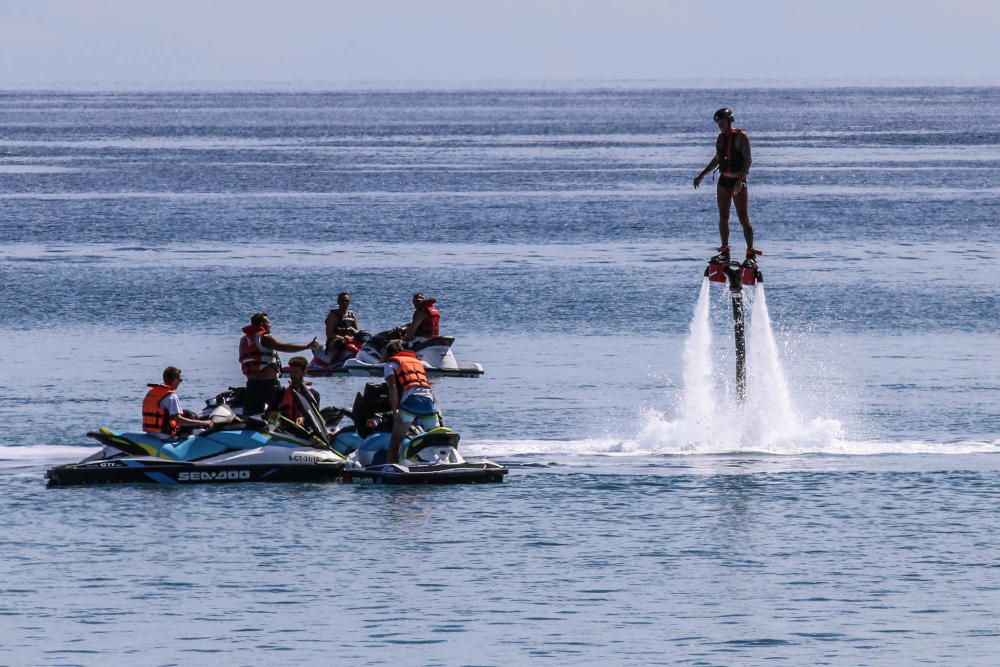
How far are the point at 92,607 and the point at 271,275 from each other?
142 ft

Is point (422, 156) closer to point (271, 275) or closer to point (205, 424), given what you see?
point (271, 275)

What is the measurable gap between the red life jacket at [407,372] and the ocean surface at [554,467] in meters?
1.73

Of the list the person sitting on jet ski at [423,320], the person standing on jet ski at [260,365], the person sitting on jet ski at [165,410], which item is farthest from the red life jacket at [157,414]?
the person sitting on jet ski at [423,320]

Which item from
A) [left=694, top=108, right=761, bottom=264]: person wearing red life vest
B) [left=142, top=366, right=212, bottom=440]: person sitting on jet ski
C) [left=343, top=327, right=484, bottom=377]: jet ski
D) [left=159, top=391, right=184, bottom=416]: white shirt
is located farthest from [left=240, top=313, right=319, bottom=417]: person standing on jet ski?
[left=343, top=327, right=484, bottom=377]: jet ski

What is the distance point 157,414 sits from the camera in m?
29.8

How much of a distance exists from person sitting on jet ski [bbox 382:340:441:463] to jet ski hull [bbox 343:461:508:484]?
0.60 meters

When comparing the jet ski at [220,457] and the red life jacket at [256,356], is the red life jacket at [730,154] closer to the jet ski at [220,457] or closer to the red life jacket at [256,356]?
the jet ski at [220,457]

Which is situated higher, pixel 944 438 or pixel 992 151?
pixel 992 151

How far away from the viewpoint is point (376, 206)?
100312mm

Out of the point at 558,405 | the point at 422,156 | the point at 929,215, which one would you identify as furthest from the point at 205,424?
the point at 422,156

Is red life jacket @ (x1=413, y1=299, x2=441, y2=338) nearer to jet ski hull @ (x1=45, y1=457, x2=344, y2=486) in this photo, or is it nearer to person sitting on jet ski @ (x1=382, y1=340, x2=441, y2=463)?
jet ski hull @ (x1=45, y1=457, x2=344, y2=486)

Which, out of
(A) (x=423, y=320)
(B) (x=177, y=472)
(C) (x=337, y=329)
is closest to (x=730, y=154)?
(B) (x=177, y=472)

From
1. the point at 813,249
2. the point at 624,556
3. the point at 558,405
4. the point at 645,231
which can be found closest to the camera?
the point at 624,556

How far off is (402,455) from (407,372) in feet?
4.41
